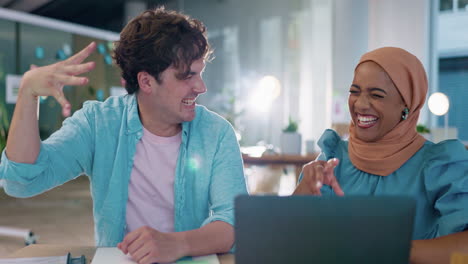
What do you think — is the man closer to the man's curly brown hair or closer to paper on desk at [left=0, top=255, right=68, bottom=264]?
the man's curly brown hair

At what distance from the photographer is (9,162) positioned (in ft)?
3.93

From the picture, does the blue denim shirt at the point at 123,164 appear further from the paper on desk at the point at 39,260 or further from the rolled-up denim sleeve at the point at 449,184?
the rolled-up denim sleeve at the point at 449,184

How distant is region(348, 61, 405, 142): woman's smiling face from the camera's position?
1.46 metres

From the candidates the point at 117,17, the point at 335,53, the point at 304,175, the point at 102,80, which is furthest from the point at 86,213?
the point at 117,17

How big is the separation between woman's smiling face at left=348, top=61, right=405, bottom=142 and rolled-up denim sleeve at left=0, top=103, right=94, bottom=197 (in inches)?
34.0

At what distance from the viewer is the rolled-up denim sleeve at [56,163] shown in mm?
1210

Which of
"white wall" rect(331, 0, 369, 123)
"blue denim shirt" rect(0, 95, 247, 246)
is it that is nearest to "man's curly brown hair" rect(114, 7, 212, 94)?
"blue denim shirt" rect(0, 95, 247, 246)

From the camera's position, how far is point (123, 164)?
1416 millimetres

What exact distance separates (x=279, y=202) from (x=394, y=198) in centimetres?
17

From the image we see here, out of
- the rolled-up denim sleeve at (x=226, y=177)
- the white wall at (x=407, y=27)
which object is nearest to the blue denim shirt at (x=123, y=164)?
the rolled-up denim sleeve at (x=226, y=177)

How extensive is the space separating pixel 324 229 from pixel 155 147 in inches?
35.8

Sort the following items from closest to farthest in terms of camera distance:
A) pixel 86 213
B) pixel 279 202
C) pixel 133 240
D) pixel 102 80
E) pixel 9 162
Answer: pixel 279 202, pixel 133 240, pixel 9 162, pixel 86 213, pixel 102 80


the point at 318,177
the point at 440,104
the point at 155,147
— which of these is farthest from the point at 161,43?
the point at 440,104

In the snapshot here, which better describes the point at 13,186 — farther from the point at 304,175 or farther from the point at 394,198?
the point at 394,198
